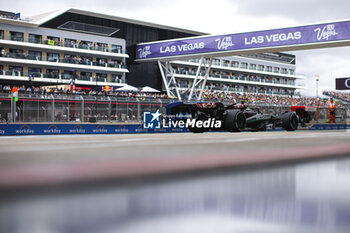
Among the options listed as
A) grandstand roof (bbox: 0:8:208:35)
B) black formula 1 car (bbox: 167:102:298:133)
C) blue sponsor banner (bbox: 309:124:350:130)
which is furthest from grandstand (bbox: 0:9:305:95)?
black formula 1 car (bbox: 167:102:298:133)

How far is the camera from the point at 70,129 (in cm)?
2383

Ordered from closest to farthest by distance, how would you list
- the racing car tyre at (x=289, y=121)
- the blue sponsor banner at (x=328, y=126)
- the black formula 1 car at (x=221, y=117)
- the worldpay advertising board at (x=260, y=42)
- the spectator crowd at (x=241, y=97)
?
the black formula 1 car at (x=221, y=117) < the racing car tyre at (x=289, y=121) < the blue sponsor banner at (x=328, y=126) < the worldpay advertising board at (x=260, y=42) < the spectator crowd at (x=241, y=97)

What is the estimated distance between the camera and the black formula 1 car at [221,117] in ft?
56.1

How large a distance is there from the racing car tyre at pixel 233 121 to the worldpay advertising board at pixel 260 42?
20327 mm

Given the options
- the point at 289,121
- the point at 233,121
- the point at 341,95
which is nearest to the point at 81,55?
the point at 289,121

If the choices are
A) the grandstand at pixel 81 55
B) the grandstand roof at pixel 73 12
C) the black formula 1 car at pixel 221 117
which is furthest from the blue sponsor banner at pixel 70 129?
the grandstand roof at pixel 73 12

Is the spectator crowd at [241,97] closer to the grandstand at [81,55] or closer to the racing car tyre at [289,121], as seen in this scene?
the grandstand at [81,55]

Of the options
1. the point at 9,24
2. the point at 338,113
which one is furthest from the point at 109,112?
the point at 9,24

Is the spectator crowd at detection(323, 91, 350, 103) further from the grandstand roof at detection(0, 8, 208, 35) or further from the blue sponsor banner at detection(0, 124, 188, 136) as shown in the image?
the blue sponsor banner at detection(0, 124, 188, 136)

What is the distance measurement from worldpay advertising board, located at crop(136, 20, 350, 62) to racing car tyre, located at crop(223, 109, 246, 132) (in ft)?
66.7

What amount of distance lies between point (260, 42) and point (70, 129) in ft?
69.9

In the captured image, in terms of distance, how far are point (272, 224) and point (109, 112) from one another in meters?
22.8

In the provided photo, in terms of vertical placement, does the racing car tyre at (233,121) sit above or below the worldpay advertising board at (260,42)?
below

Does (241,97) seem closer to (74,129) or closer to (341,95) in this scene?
(341,95)
